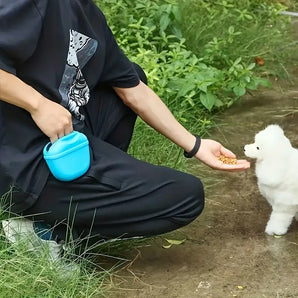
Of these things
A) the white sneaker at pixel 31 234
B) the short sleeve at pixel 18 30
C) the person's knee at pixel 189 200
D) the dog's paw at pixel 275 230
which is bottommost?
the dog's paw at pixel 275 230

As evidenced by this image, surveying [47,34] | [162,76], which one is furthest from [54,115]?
[162,76]

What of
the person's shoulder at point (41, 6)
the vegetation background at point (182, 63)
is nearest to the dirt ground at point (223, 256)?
the vegetation background at point (182, 63)

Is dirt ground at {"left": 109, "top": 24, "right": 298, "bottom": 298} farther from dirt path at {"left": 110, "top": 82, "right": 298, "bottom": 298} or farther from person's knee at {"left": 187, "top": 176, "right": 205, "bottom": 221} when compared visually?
person's knee at {"left": 187, "top": 176, "right": 205, "bottom": 221}

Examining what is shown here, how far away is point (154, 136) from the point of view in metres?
3.69

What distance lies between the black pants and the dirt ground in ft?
0.64

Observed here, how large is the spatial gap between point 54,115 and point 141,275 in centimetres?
73

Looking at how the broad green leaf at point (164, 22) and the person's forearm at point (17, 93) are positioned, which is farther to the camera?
the broad green leaf at point (164, 22)

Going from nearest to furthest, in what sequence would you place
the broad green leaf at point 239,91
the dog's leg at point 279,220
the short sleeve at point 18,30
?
1. the short sleeve at point 18,30
2. the dog's leg at point 279,220
3. the broad green leaf at point 239,91

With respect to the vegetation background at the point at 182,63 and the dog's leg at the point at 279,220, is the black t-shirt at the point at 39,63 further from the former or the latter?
the dog's leg at the point at 279,220

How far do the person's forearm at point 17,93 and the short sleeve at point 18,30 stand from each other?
28mm

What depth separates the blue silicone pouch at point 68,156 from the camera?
2.40 m

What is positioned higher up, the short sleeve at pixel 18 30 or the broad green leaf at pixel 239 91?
the short sleeve at pixel 18 30

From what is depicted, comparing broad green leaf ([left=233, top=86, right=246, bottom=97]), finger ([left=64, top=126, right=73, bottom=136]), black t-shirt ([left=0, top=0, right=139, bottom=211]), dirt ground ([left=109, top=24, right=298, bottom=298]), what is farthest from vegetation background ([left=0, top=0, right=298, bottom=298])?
finger ([left=64, top=126, right=73, bottom=136])

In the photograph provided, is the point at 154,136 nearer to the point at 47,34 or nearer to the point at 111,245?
the point at 111,245
